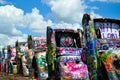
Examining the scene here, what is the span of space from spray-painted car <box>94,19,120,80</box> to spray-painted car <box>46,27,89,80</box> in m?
3.99

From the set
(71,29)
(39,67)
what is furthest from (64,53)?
(39,67)

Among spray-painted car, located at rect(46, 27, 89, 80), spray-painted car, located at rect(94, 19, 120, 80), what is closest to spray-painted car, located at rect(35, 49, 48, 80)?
spray-painted car, located at rect(46, 27, 89, 80)

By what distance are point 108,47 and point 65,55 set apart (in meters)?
4.92

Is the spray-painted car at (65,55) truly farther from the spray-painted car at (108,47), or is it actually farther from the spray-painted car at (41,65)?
the spray-painted car at (41,65)

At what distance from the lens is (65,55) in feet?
59.4

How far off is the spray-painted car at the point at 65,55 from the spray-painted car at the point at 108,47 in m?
3.99

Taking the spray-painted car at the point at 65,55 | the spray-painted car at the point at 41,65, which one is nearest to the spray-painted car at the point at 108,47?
the spray-painted car at the point at 65,55

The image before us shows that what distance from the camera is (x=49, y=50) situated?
19.5 m

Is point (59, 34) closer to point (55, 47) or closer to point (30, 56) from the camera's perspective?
point (55, 47)

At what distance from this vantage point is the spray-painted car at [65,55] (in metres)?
17.5

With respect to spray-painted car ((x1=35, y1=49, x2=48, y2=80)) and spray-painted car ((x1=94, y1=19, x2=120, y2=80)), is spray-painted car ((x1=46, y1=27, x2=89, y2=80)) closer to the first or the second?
spray-painted car ((x1=94, y1=19, x2=120, y2=80))

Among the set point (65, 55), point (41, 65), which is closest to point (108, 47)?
point (65, 55)

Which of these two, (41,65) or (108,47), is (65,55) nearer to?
(108,47)

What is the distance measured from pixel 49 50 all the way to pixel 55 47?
78 centimetres
